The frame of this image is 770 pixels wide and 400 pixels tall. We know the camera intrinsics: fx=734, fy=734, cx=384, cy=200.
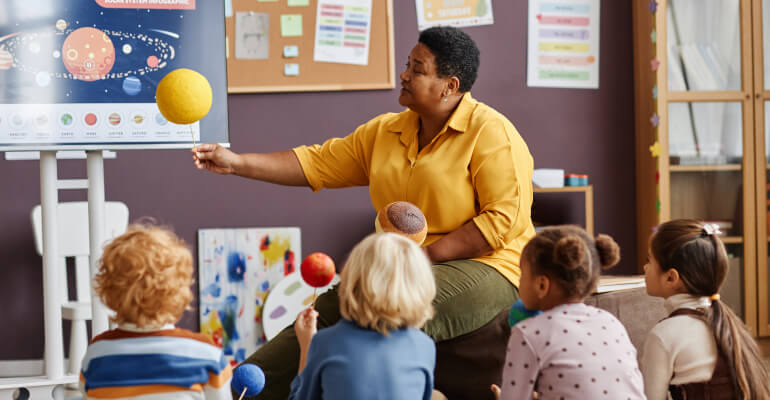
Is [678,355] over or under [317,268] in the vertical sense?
under

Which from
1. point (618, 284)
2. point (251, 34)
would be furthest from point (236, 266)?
point (618, 284)

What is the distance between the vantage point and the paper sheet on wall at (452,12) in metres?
3.30

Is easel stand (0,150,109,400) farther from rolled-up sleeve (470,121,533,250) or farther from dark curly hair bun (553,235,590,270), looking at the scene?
dark curly hair bun (553,235,590,270)

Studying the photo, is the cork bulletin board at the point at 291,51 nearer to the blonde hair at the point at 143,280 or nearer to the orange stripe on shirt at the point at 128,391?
the blonde hair at the point at 143,280

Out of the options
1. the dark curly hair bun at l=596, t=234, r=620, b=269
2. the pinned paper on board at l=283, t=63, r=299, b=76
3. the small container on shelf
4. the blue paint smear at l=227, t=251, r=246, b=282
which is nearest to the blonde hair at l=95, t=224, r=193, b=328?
the dark curly hair bun at l=596, t=234, r=620, b=269

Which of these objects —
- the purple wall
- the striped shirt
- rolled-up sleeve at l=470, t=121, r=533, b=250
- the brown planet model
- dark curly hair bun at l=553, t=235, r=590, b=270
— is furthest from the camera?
the purple wall

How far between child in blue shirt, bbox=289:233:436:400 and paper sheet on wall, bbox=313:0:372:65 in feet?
6.80

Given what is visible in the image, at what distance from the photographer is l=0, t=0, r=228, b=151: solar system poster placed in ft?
A: 7.28

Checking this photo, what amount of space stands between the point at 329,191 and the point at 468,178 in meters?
1.40

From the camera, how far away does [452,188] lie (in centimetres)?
199

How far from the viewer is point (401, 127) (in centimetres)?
215

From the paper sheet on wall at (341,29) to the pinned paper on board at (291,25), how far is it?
0.08 meters

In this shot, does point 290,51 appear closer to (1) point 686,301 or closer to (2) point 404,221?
(2) point 404,221

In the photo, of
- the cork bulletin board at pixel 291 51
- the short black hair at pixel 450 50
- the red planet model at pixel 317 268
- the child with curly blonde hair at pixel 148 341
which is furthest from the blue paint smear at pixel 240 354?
the child with curly blonde hair at pixel 148 341
